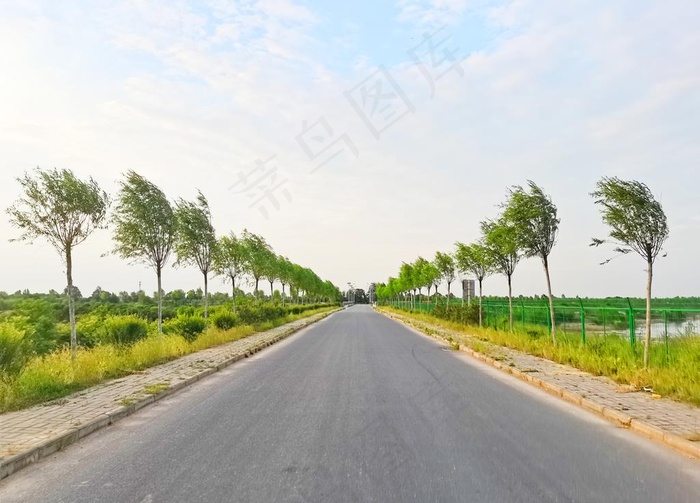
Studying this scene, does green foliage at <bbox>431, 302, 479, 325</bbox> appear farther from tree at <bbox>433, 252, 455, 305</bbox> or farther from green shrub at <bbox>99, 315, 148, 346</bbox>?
green shrub at <bbox>99, 315, 148, 346</bbox>

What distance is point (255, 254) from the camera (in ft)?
112

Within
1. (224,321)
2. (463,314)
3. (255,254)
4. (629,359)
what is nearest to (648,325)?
(629,359)

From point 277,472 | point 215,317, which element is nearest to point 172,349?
point 215,317

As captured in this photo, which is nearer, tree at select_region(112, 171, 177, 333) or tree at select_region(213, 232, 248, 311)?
tree at select_region(112, 171, 177, 333)

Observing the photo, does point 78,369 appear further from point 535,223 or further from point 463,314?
point 463,314

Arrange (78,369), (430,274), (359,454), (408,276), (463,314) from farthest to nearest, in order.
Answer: (408,276) → (430,274) → (463,314) → (78,369) → (359,454)

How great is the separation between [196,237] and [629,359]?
1832 cm

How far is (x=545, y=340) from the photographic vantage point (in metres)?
17.7

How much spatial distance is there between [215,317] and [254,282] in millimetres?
9954

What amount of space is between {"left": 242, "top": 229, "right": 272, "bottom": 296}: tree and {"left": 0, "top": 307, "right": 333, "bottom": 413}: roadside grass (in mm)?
15401

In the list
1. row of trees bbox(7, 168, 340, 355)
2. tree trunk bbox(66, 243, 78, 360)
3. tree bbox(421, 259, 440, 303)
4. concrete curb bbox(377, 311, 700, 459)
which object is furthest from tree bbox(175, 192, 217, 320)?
tree bbox(421, 259, 440, 303)

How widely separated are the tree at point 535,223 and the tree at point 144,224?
40.2ft

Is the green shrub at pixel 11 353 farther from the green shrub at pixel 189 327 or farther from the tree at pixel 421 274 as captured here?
the tree at pixel 421 274

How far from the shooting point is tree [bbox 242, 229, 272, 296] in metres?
33.5
